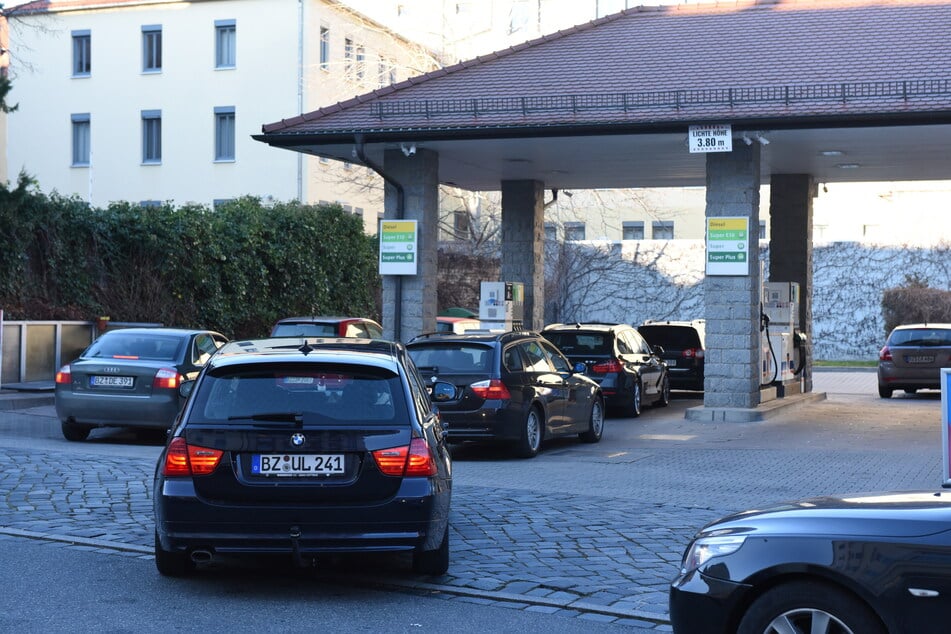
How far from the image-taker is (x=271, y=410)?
24.7 feet

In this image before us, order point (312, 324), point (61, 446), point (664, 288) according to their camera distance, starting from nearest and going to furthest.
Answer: point (61, 446), point (312, 324), point (664, 288)

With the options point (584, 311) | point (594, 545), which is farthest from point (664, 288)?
point (594, 545)

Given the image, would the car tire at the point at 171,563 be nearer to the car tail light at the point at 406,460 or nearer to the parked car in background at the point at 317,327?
the car tail light at the point at 406,460

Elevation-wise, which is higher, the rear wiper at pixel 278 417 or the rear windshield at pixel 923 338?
the rear windshield at pixel 923 338

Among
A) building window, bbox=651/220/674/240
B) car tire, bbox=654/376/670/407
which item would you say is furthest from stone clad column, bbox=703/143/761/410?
building window, bbox=651/220/674/240

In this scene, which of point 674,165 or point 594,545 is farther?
point 674,165

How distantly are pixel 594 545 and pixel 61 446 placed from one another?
863cm

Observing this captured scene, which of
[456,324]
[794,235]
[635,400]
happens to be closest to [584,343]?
[635,400]

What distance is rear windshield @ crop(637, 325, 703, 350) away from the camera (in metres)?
25.0

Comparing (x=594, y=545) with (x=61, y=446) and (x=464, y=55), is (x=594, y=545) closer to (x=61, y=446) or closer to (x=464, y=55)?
(x=61, y=446)

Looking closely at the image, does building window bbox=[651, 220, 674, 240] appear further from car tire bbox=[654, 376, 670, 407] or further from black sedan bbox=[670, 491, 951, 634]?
black sedan bbox=[670, 491, 951, 634]

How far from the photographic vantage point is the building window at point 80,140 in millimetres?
47750

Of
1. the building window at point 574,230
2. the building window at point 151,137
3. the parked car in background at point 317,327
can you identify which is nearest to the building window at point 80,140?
the building window at point 151,137

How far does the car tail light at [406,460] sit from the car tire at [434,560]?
60 cm
